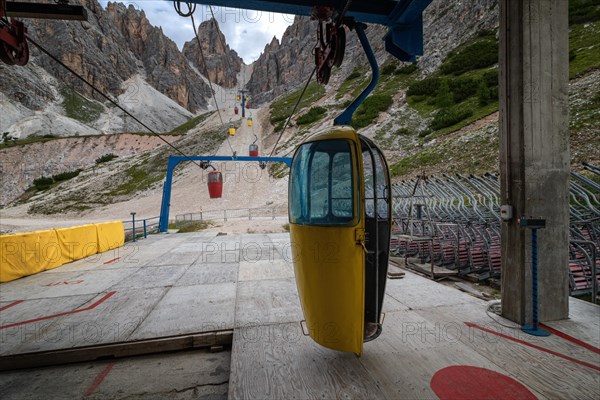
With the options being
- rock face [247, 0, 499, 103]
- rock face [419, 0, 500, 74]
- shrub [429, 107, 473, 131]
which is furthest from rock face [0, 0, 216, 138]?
rock face [419, 0, 500, 74]

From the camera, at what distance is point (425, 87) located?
128 feet

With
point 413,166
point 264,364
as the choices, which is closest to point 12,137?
point 413,166

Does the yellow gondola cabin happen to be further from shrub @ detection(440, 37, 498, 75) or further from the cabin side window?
shrub @ detection(440, 37, 498, 75)

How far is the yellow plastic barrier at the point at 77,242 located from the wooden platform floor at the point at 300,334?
1.98 m

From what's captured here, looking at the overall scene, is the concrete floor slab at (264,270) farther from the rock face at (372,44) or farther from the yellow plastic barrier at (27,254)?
the rock face at (372,44)

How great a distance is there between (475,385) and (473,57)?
149ft

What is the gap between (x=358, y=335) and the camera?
2723 millimetres

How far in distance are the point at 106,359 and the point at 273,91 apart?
12850 cm

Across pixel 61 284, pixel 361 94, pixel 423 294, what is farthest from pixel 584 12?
pixel 61 284

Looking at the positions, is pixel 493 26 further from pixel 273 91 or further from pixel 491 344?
pixel 273 91

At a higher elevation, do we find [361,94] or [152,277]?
[361,94]

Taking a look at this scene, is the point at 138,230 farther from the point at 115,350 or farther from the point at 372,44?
the point at 372,44

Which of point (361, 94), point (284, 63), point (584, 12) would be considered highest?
point (284, 63)

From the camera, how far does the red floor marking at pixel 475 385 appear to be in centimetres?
251
